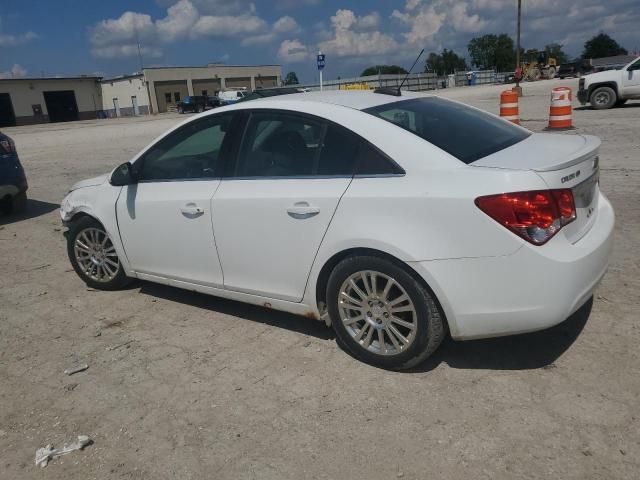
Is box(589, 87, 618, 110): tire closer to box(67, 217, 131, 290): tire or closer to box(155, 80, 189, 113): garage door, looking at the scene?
box(67, 217, 131, 290): tire

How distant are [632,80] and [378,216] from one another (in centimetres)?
1791

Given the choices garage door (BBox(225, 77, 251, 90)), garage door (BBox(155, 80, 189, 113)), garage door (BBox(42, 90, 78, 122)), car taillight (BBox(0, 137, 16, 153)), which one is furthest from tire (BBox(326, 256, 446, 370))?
garage door (BBox(225, 77, 251, 90))

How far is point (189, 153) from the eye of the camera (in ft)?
14.0

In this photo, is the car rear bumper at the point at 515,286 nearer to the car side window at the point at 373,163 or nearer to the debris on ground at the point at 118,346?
the car side window at the point at 373,163

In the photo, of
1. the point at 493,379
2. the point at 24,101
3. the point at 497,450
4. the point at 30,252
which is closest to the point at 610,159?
the point at 493,379

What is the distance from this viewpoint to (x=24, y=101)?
63.0 metres

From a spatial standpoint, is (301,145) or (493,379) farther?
(301,145)

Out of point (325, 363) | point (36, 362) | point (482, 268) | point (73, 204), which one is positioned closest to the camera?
point (482, 268)

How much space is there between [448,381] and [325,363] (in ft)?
2.56

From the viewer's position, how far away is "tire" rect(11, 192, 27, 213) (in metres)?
8.63

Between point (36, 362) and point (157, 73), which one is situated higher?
point (157, 73)

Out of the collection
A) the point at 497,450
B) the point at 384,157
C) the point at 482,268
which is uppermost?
the point at 384,157

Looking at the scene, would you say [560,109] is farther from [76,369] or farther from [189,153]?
[76,369]

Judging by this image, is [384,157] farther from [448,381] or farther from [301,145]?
[448,381]
